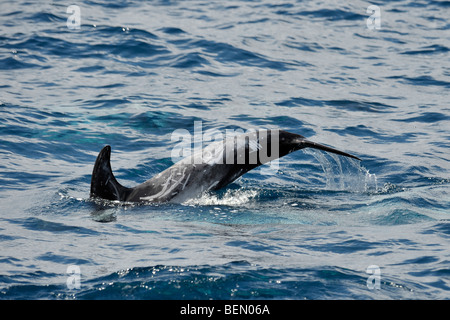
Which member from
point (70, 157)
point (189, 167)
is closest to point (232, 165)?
point (189, 167)

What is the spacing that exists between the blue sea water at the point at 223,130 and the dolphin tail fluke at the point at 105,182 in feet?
0.49

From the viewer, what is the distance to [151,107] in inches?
660

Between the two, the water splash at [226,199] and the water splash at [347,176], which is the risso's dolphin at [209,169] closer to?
the water splash at [226,199]

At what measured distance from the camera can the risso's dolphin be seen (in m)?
10.2

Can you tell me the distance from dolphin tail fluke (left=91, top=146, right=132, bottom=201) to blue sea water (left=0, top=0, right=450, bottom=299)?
151 mm

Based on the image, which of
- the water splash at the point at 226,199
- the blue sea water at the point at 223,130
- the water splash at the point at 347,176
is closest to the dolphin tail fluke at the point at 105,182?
the blue sea water at the point at 223,130

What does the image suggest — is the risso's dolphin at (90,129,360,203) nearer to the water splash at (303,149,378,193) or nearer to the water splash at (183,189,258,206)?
the water splash at (183,189,258,206)

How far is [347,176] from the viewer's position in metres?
12.9

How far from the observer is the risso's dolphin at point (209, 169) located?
10.2 m

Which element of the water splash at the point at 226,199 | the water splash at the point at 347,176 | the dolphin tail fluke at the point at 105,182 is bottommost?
the water splash at the point at 347,176

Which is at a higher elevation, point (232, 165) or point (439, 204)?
point (232, 165)

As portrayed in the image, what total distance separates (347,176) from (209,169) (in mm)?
3492

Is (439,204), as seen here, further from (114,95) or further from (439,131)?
(114,95)
